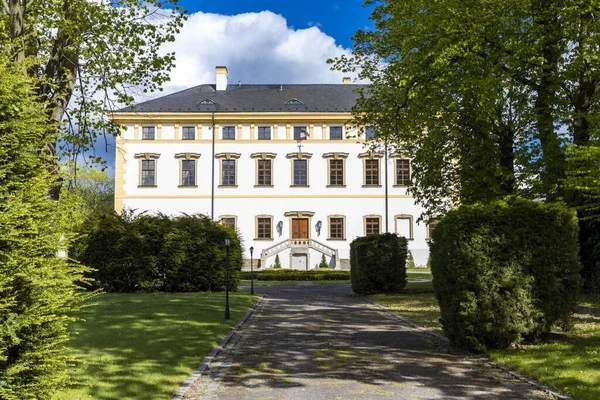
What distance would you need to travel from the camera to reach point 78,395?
670cm

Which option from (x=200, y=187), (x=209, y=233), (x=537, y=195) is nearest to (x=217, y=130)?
(x=200, y=187)

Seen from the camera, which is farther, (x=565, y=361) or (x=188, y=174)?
(x=188, y=174)

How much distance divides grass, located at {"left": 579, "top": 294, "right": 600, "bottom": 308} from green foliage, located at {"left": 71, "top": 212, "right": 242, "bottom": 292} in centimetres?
1255

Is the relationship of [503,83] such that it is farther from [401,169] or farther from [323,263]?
[401,169]

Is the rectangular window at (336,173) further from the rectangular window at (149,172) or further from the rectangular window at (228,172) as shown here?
the rectangular window at (149,172)

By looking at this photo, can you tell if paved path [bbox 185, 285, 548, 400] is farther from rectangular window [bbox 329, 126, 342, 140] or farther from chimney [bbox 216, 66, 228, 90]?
chimney [bbox 216, 66, 228, 90]

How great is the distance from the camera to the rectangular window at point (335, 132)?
152 feet

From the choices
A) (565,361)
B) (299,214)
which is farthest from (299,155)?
(565,361)

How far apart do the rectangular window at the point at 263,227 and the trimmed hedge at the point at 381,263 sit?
2354 centimetres

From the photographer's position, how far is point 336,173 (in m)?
46.4

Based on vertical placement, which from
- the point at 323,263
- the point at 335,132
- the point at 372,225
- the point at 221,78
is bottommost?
the point at 323,263

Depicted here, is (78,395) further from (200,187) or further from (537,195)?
(200,187)

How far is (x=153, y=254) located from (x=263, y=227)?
2343cm

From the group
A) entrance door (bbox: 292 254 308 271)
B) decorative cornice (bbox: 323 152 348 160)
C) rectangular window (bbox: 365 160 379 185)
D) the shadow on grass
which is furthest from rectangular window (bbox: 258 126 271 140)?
the shadow on grass
